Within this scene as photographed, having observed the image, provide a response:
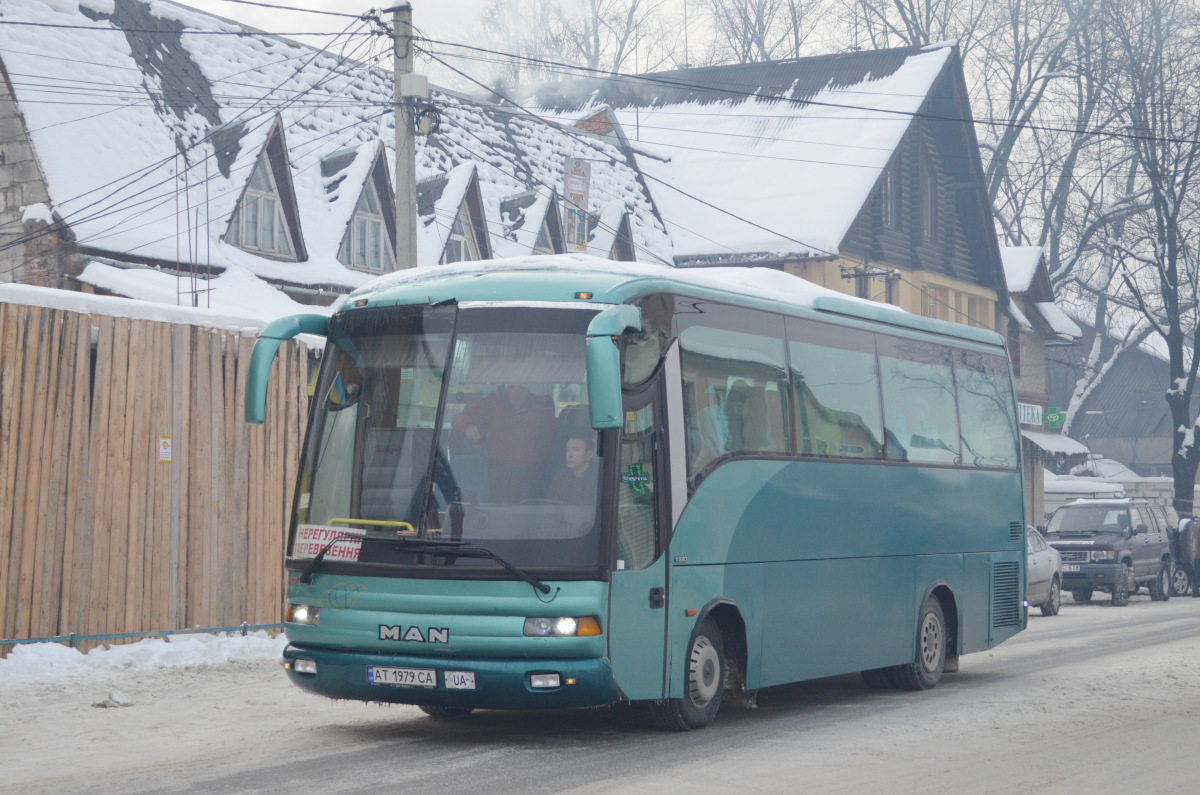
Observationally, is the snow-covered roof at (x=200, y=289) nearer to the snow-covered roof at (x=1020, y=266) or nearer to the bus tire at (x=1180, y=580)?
the bus tire at (x=1180, y=580)

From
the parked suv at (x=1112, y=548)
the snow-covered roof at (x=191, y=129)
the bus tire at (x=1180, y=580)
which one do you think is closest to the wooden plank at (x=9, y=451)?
the snow-covered roof at (x=191, y=129)

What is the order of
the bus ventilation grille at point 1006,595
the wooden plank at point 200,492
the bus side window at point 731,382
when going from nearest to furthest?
the bus side window at point 731,382 → the wooden plank at point 200,492 → the bus ventilation grille at point 1006,595

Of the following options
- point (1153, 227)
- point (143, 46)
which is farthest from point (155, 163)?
point (1153, 227)

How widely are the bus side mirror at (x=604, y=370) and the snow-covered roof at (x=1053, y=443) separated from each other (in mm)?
36637

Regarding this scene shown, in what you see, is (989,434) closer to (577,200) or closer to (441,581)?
(441,581)

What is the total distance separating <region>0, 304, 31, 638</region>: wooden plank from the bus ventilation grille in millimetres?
9087

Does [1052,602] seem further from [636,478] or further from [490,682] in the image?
[490,682]

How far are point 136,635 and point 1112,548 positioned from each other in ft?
65.3

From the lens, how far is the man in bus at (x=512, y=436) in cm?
888

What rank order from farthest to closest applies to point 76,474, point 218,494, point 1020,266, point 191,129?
1. point 1020,266
2. point 191,129
3. point 218,494
4. point 76,474

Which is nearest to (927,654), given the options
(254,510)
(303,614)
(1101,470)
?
(303,614)

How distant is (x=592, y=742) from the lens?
954cm

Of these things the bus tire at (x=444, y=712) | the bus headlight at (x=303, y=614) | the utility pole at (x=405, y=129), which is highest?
the utility pole at (x=405, y=129)

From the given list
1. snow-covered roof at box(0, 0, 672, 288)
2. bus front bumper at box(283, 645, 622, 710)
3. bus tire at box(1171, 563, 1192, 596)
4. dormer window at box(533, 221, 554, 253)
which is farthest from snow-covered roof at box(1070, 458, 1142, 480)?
bus front bumper at box(283, 645, 622, 710)
